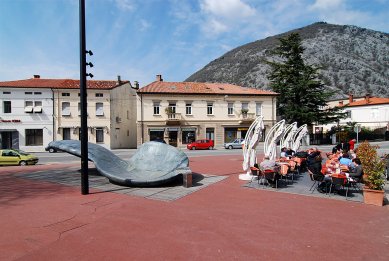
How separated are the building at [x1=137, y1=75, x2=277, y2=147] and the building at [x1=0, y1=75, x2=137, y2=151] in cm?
452

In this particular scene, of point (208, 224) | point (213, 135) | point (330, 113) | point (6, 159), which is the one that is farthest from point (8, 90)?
point (330, 113)

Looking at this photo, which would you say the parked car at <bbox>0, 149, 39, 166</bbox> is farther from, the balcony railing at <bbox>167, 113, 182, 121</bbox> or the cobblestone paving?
the balcony railing at <bbox>167, 113, 182, 121</bbox>

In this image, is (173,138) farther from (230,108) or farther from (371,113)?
(371,113)

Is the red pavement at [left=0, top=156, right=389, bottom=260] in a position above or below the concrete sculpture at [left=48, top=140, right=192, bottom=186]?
below

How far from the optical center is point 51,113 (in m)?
34.4

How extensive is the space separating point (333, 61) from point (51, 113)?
10802cm

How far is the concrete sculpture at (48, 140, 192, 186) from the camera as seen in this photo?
34.8 ft

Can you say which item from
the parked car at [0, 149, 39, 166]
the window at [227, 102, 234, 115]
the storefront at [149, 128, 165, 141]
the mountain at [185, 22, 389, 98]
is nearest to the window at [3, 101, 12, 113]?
the storefront at [149, 128, 165, 141]

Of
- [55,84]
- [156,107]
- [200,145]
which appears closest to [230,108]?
[200,145]

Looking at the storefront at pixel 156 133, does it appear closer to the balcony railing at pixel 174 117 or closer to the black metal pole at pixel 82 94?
the balcony railing at pixel 174 117

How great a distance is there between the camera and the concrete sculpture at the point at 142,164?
1061 cm

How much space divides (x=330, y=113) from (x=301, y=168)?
96.2ft

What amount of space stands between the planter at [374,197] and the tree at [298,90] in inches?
1242

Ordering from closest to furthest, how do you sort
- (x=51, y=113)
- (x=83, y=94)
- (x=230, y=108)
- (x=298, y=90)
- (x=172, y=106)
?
(x=83, y=94)
(x=51, y=113)
(x=172, y=106)
(x=298, y=90)
(x=230, y=108)
